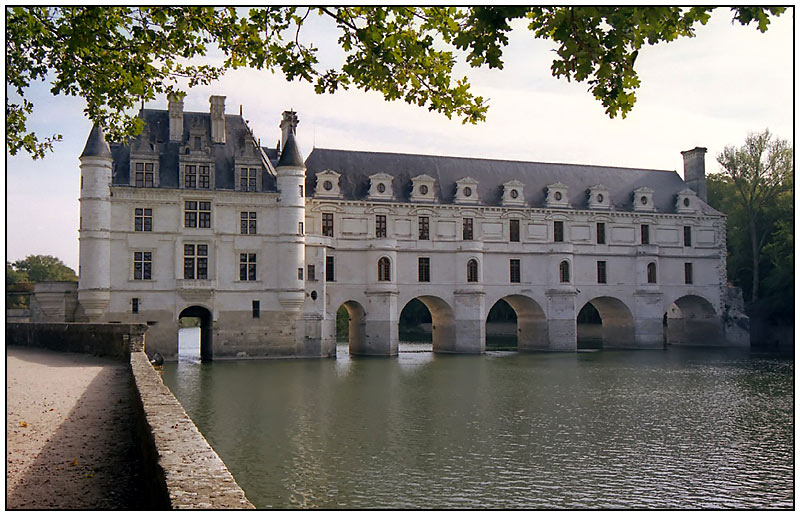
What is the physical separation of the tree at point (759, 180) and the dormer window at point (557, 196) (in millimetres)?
11431

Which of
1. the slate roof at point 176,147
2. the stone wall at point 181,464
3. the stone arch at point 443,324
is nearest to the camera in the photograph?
the stone wall at point 181,464

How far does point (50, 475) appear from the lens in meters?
8.20

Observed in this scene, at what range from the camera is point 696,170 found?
46906 mm

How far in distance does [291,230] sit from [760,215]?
2961 cm

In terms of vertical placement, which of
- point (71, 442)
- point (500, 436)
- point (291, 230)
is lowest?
point (500, 436)

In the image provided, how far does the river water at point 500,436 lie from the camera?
1124 centimetres

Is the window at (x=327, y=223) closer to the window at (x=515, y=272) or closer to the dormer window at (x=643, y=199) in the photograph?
the window at (x=515, y=272)

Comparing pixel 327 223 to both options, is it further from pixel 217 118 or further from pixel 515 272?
pixel 515 272

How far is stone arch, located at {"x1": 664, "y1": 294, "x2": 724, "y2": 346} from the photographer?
44.1 m

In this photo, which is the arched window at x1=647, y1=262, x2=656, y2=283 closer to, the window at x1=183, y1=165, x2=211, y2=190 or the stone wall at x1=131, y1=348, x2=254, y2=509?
the window at x1=183, y1=165, x2=211, y2=190

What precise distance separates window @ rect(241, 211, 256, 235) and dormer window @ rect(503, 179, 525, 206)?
14008 millimetres

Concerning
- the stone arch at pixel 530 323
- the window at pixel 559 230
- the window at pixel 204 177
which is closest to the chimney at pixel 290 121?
the window at pixel 204 177


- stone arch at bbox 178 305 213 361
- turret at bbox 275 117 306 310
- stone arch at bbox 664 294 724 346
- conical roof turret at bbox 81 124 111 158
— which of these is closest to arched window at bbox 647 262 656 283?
stone arch at bbox 664 294 724 346

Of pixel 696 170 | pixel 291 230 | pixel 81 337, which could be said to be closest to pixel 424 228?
pixel 291 230
